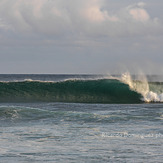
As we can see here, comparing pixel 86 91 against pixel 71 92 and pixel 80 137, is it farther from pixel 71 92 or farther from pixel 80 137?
pixel 80 137

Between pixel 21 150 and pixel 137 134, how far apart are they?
4537 mm

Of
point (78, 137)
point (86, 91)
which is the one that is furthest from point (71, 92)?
point (78, 137)

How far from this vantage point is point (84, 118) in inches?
719

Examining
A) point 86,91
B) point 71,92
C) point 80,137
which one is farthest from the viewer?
point 86,91

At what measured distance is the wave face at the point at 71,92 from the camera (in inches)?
1253

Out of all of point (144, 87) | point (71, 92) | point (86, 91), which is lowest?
point (71, 92)

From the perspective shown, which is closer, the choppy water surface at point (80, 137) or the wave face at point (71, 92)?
the choppy water surface at point (80, 137)

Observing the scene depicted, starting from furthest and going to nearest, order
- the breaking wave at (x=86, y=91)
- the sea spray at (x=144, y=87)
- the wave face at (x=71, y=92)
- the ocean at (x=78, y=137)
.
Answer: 1. the wave face at (x=71, y=92)
2. the breaking wave at (x=86, y=91)
3. the sea spray at (x=144, y=87)
4. the ocean at (x=78, y=137)

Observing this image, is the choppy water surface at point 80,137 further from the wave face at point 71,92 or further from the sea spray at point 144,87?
the wave face at point 71,92

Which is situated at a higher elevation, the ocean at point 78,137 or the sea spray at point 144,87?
the sea spray at point 144,87

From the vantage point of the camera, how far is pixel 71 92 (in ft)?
108

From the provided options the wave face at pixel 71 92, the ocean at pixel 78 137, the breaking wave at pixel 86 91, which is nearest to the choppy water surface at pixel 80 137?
the ocean at pixel 78 137

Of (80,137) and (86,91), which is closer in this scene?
→ (80,137)

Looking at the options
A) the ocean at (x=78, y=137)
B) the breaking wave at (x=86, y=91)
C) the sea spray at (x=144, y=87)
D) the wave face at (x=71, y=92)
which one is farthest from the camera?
the wave face at (x=71, y=92)
